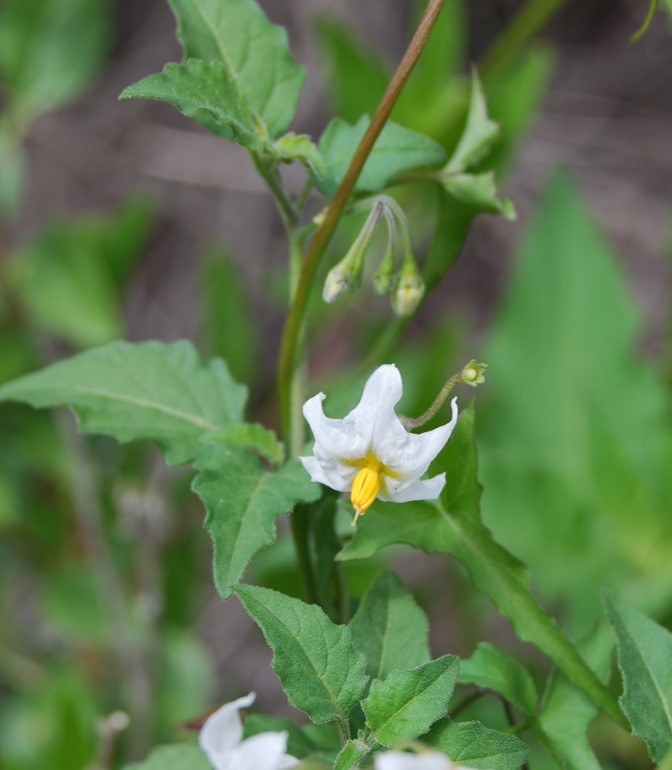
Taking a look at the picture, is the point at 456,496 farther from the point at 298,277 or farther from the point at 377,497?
the point at 298,277

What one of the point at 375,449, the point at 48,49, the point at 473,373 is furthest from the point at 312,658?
the point at 48,49

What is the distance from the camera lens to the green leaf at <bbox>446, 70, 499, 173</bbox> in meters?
1.31

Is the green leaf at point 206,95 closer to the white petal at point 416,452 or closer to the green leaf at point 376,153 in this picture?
the green leaf at point 376,153

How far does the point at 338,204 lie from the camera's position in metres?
1.12

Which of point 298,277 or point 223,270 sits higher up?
point 298,277

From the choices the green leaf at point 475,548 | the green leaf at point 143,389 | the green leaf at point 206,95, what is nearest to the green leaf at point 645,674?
A: the green leaf at point 475,548

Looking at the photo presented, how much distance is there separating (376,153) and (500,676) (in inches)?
23.8

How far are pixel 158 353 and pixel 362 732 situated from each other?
0.55 metres

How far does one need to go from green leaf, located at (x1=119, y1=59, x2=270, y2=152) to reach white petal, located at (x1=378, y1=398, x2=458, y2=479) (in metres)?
0.35


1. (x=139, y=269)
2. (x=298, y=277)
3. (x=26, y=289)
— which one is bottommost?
(x=139, y=269)

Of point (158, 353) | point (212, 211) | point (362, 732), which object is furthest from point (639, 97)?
point (362, 732)

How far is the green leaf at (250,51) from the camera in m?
1.20

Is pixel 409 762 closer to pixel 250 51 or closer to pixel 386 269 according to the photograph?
pixel 386 269

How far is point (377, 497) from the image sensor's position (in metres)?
1.09
